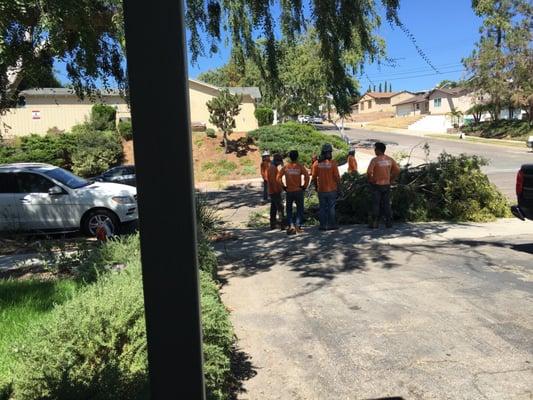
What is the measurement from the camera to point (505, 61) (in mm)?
45844

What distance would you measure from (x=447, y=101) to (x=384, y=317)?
255 ft

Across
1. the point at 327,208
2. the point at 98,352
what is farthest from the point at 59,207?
the point at 98,352

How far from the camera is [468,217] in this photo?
1130cm

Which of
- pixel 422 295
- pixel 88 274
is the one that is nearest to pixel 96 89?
pixel 88 274

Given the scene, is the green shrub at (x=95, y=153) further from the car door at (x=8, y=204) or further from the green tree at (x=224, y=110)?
the car door at (x=8, y=204)

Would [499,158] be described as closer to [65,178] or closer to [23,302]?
[65,178]

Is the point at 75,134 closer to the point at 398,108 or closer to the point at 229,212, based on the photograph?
the point at 229,212

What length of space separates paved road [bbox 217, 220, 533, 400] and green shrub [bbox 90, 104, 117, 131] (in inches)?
934

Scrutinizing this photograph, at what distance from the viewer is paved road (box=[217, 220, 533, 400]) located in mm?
3910

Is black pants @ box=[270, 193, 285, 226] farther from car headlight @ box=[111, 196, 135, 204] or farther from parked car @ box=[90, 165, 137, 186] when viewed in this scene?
parked car @ box=[90, 165, 137, 186]

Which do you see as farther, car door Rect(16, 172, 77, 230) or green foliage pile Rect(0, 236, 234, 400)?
car door Rect(16, 172, 77, 230)

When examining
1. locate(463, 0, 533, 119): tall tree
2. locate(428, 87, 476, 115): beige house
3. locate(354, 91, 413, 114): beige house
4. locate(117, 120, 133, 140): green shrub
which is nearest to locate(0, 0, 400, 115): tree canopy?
locate(117, 120, 133, 140): green shrub

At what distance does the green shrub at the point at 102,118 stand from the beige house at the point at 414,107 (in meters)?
62.5

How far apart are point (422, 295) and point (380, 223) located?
5.06m
